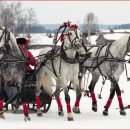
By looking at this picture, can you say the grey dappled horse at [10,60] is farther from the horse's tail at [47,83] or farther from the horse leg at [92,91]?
the horse leg at [92,91]

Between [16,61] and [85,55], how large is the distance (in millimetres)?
1693

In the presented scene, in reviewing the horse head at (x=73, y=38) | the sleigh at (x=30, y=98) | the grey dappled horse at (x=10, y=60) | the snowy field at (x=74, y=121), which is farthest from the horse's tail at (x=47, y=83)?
the horse head at (x=73, y=38)

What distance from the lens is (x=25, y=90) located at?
35.4ft

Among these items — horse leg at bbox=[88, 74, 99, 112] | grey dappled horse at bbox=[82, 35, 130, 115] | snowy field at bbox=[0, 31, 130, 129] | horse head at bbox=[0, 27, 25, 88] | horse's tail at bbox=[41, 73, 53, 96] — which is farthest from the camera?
horse leg at bbox=[88, 74, 99, 112]

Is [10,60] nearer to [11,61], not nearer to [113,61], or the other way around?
[11,61]

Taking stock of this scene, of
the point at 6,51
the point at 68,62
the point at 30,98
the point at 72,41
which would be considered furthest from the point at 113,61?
the point at 6,51

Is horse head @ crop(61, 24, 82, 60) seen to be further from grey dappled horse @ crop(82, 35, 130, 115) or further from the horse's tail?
the horse's tail

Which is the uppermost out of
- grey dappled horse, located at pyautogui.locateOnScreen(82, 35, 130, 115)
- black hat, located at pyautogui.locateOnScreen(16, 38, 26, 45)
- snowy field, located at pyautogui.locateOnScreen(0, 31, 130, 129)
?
black hat, located at pyautogui.locateOnScreen(16, 38, 26, 45)

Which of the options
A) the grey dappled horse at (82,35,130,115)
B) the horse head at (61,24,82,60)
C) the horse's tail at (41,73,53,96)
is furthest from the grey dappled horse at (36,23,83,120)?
the grey dappled horse at (82,35,130,115)

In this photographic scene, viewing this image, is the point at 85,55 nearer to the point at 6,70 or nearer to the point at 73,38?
the point at 73,38

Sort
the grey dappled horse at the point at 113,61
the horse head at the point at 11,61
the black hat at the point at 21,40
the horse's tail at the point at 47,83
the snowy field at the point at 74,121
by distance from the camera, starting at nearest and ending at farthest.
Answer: the snowy field at the point at 74,121 < the horse head at the point at 11,61 < the grey dappled horse at the point at 113,61 < the black hat at the point at 21,40 < the horse's tail at the point at 47,83

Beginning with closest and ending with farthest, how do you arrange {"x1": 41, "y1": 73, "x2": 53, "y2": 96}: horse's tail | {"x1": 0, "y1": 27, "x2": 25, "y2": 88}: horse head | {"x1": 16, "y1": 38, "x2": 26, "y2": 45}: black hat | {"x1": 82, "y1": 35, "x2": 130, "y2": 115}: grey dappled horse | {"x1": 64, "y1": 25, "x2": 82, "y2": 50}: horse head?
{"x1": 64, "y1": 25, "x2": 82, "y2": 50}: horse head → {"x1": 0, "y1": 27, "x2": 25, "y2": 88}: horse head → {"x1": 82, "y1": 35, "x2": 130, "y2": 115}: grey dappled horse → {"x1": 16, "y1": 38, "x2": 26, "y2": 45}: black hat → {"x1": 41, "y1": 73, "x2": 53, "y2": 96}: horse's tail

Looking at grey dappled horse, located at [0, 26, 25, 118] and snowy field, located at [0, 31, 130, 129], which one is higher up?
grey dappled horse, located at [0, 26, 25, 118]

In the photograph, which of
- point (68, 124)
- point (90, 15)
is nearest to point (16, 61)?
point (68, 124)
